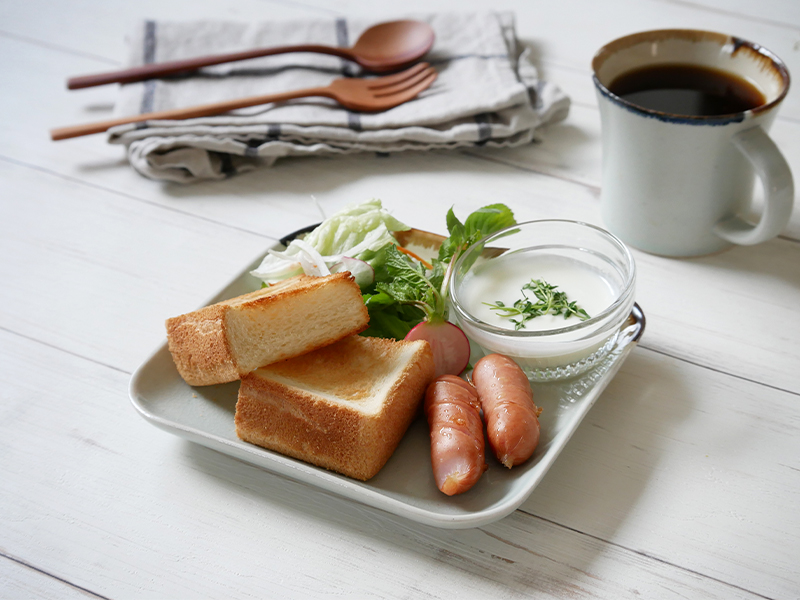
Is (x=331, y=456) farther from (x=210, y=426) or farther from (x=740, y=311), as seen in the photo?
(x=740, y=311)

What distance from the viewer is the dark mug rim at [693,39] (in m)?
1.53

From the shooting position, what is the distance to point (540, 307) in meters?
1.44

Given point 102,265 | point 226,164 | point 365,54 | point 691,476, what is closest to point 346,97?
point 365,54

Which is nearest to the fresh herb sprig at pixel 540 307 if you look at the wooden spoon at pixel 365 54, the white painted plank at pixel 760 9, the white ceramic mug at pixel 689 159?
the white ceramic mug at pixel 689 159

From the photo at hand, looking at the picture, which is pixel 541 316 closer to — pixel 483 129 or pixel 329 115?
pixel 483 129

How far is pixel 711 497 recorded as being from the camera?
4.17ft

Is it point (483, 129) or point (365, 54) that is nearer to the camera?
point (483, 129)

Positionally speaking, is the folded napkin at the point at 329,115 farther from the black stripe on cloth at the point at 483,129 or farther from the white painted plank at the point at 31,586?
the white painted plank at the point at 31,586

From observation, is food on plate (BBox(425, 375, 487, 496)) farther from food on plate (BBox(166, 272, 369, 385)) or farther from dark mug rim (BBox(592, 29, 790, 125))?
dark mug rim (BBox(592, 29, 790, 125))

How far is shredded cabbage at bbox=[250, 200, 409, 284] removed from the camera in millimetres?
1649

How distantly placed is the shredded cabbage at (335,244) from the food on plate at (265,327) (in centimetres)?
19

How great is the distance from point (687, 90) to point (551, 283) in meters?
0.65

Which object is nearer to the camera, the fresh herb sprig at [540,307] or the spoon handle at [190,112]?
the fresh herb sprig at [540,307]

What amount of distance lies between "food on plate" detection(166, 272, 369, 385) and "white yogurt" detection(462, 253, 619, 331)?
0.85ft
